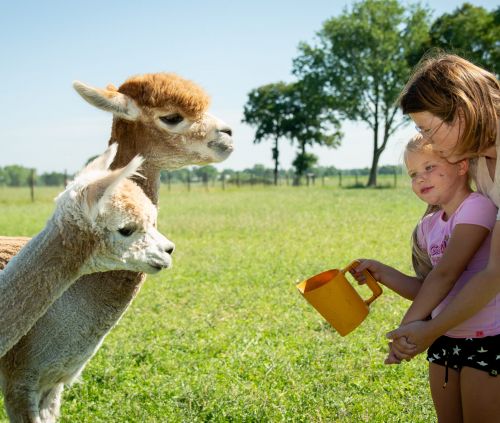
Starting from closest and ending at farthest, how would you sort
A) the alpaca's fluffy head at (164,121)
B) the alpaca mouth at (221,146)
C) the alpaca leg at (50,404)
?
1. the alpaca leg at (50,404)
2. the alpaca's fluffy head at (164,121)
3. the alpaca mouth at (221,146)

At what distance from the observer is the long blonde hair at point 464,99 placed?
2.12 meters

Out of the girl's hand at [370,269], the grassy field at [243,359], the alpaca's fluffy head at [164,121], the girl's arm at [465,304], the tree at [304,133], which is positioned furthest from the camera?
the tree at [304,133]

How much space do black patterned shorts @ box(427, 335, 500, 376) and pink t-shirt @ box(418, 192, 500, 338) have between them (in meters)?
0.03

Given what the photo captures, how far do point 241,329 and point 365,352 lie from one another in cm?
130

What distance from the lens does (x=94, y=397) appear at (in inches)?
160

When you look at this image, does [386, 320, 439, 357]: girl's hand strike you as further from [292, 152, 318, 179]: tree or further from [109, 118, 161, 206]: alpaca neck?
[292, 152, 318, 179]: tree

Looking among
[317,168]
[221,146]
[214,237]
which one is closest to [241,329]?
[221,146]

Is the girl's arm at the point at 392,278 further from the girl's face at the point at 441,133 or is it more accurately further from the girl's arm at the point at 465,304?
the girl's face at the point at 441,133

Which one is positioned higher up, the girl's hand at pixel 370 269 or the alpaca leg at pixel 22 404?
the girl's hand at pixel 370 269

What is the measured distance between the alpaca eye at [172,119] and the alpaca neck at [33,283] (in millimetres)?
931

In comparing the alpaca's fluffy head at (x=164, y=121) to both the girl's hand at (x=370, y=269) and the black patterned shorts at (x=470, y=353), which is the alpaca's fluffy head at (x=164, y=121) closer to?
the girl's hand at (x=370, y=269)

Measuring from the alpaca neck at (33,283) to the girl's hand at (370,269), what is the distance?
1181 mm

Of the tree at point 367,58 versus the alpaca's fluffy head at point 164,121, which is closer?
the alpaca's fluffy head at point 164,121

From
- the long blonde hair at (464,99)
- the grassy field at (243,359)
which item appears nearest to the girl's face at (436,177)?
the long blonde hair at (464,99)
